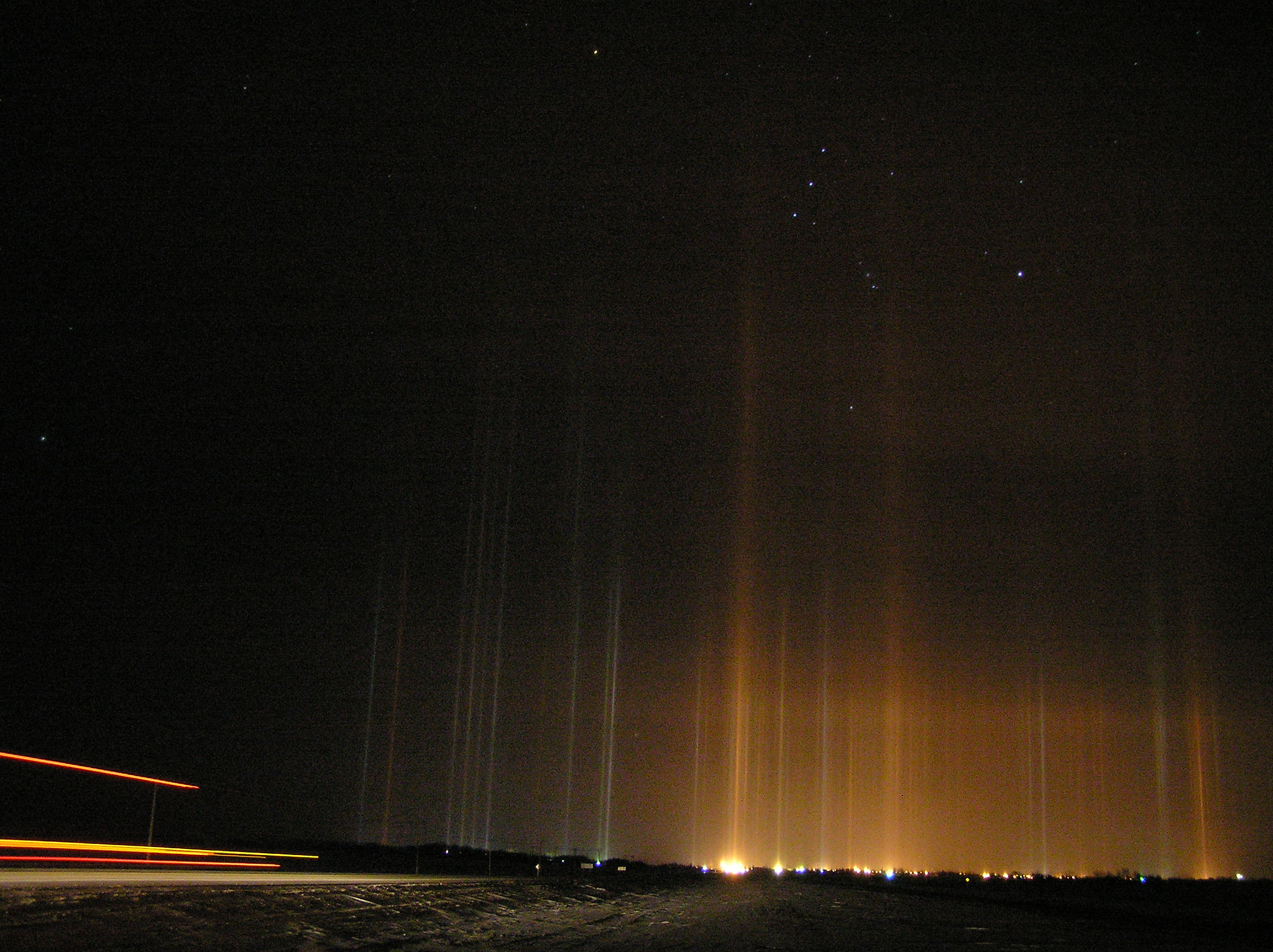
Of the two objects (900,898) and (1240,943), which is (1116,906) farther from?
(1240,943)

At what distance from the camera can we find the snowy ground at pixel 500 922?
12539mm

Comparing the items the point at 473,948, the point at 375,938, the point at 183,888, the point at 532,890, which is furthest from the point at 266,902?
the point at 532,890

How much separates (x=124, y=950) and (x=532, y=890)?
25127 millimetres

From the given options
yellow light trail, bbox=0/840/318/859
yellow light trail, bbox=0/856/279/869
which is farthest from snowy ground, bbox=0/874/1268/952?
yellow light trail, bbox=0/856/279/869

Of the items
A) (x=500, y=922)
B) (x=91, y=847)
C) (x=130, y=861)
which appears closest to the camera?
(x=91, y=847)

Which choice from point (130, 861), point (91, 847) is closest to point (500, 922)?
point (91, 847)

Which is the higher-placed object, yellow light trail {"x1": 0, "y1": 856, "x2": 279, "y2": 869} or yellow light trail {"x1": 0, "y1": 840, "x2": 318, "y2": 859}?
yellow light trail {"x1": 0, "y1": 840, "x2": 318, "y2": 859}

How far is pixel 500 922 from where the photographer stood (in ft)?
69.9

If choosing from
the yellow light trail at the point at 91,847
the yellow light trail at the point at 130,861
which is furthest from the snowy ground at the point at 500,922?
the yellow light trail at the point at 130,861

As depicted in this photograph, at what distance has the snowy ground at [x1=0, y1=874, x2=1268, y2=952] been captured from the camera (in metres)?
12.5

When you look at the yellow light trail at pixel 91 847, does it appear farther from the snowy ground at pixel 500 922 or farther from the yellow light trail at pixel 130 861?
the snowy ground at pixel 500 922

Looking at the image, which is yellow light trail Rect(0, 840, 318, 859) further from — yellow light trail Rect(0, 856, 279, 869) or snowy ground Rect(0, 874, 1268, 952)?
snowy ground Rect(0, 874, 1268, 952)

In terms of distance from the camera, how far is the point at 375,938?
598 inches

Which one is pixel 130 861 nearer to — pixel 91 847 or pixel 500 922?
pixel 91 847
